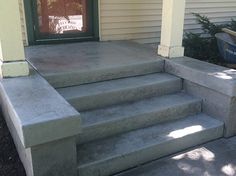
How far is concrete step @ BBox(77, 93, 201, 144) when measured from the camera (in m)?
3.00

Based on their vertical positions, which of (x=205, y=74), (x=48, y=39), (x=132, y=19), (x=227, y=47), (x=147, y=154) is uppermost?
(x=132, y=19)

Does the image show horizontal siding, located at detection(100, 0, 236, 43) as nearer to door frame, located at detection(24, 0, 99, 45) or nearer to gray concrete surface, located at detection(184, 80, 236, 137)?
door frame, located at detection(24, 0, 99, 45)

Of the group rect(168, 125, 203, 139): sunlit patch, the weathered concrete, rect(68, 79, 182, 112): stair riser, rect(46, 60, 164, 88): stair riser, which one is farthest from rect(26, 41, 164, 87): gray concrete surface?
rect(168, 125, 203, 139): sunlit patch

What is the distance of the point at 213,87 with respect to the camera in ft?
11.3

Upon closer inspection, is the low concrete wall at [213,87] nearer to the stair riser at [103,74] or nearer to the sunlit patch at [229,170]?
the stair riser at [103,74]

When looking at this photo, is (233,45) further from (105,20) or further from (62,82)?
(62,82)

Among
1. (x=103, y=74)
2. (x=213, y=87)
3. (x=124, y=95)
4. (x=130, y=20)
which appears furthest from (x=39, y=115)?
(x=130, y=20)

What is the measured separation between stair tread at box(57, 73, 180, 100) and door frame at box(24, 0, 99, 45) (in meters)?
1.73

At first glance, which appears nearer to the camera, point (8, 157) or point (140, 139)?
point (8, 157)

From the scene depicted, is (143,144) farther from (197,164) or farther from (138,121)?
(197,164)

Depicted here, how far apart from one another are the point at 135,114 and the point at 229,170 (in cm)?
107

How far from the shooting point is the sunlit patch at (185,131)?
3197 mm

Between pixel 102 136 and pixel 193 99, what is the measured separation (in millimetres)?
1310

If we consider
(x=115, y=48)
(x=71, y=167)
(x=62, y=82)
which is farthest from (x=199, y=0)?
(x=71, y=167)
